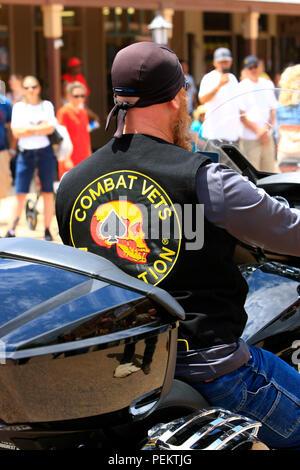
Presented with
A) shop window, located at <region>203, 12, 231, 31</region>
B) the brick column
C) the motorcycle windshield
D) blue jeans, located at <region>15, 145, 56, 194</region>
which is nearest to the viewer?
Answer: the motorcycle windshield

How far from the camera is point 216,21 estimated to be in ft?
65.3

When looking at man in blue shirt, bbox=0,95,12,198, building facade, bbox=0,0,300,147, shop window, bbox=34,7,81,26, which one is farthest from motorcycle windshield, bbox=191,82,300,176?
shop window, bbox=34,7,81,26

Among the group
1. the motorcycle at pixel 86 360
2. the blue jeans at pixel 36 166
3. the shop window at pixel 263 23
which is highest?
the shop window at pixel 263 23

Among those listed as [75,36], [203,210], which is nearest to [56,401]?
[203,210]

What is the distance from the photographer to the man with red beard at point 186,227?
1634mm

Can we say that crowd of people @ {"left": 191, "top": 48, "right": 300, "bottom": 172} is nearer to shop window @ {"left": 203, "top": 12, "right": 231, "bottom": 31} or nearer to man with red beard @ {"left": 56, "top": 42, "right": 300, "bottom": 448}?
man with red beard @ {"left": 56, "top": 42, "right": 300, "bottom": 448}

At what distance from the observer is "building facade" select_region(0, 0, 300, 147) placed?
14.3 metres

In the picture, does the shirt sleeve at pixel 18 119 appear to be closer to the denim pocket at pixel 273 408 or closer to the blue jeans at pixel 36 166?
the blue jeans at pixel 36 166

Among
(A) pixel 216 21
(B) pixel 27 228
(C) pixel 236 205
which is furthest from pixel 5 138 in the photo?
(A) pixel 216 21

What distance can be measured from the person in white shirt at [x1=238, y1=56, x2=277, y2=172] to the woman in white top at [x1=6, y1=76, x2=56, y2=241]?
4.92 metres

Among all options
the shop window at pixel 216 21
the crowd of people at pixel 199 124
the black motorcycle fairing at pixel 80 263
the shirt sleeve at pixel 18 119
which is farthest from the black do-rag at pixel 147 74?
the shop window at pixel 216 21

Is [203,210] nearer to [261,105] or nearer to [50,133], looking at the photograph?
[261,105]

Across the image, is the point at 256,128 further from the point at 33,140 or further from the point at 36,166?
the point at 36,166

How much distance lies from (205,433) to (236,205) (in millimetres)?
485
